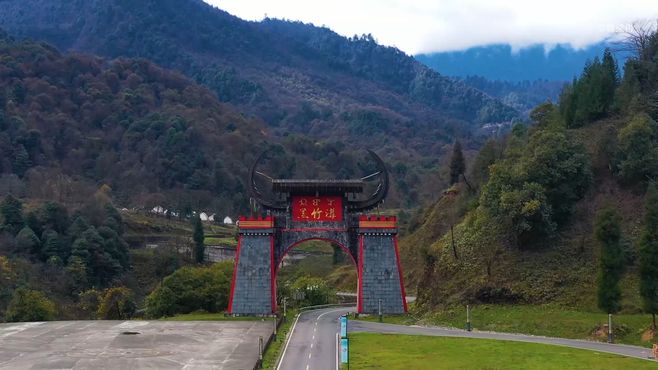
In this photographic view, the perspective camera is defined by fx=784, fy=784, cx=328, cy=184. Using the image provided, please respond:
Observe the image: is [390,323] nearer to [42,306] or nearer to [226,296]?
[226,296]

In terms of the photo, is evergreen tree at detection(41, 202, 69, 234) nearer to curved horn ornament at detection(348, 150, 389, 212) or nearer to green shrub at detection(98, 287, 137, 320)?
green shrub at detection(98, 287, 137, 320)

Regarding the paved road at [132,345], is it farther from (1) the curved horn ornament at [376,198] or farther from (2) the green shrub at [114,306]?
(2) the green shrub at [114,306]

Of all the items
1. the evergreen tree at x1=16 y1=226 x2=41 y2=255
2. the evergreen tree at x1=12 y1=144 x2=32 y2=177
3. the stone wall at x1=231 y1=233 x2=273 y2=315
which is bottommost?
the stone wall at x1=231 y1=233 x2=273 y2=315

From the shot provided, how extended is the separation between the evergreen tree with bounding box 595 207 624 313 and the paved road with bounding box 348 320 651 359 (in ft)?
7.04

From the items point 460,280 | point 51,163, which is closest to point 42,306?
point 460,280

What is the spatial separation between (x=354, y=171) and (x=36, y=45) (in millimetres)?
64526

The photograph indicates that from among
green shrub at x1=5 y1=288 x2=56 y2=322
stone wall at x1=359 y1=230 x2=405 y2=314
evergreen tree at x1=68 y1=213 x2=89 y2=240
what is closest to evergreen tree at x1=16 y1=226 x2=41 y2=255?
evergreen tree at x1=68 y1=213 x2=89 y2=240

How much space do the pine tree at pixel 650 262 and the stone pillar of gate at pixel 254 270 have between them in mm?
21955

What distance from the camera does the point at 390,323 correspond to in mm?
44375

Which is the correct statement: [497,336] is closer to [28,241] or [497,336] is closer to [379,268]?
[379,268]

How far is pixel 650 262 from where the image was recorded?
33688mm

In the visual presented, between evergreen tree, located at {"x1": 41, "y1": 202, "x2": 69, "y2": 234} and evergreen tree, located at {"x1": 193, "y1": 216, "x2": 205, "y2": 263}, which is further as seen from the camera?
evergreen tree, located at {"x1": 193, "y1": 216, "x2": 205, "y2": 263}

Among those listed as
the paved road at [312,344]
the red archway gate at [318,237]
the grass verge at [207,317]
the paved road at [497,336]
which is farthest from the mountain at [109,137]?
the paved road at [497,336]

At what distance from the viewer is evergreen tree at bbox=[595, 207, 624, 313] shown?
35250mm
